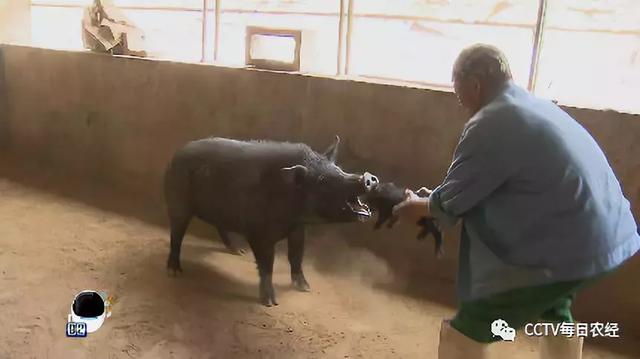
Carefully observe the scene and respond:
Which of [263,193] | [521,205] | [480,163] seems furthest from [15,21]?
[521,205]

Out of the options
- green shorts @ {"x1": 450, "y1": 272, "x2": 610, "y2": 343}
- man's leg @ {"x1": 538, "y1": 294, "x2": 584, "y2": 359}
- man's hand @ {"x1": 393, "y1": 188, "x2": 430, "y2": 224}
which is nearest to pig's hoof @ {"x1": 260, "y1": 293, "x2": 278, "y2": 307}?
man's hand @ {"x1": 393, "y1": 188, "x2": 430, "y2": 224}

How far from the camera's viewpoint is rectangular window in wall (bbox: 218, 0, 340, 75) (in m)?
4.57

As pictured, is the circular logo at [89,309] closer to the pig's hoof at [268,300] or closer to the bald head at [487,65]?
the pig's hoof at [268,300]

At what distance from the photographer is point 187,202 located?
3.61 meters

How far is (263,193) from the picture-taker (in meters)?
3.32

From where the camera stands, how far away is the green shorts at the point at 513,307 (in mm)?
2150

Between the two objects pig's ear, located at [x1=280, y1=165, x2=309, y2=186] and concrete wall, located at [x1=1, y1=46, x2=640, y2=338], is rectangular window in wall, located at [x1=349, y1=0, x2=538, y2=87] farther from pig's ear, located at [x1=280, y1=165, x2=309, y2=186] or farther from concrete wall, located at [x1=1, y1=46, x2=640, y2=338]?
pig's ear, located at [x1=280, y1=165, x2=309, y2=186]

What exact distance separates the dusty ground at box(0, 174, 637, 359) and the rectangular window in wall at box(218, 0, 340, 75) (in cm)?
130

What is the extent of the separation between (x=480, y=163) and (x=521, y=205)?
184mm

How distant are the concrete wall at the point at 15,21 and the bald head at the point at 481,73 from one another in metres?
5.44

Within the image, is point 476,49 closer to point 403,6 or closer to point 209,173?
point 209,173

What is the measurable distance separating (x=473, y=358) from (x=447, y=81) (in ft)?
8.10

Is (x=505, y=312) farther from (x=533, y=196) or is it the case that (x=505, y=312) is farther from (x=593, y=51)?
(x=593, y=51)

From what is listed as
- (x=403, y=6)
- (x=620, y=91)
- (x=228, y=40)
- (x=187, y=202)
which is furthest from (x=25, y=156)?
(x=620, y=91)
